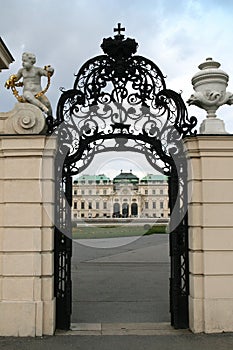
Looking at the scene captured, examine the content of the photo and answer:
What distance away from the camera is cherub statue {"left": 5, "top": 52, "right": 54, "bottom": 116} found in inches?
271

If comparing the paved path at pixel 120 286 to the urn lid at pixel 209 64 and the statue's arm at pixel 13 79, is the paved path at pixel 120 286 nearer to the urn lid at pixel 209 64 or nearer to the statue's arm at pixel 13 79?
the statue's arm at pixel 13 79

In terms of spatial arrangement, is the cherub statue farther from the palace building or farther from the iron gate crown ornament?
the palace building

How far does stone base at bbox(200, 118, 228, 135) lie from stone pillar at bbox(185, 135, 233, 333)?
23 cm

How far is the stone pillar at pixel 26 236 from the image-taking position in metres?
6.48

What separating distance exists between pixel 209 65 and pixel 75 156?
2705 mm

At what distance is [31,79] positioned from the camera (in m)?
6.96

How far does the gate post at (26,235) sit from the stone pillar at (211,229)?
2.24 m

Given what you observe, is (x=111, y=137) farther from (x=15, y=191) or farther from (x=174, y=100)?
(x=15, y=191)

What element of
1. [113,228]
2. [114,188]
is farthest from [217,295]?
[113,228]

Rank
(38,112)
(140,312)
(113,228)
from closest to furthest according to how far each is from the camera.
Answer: (38,112), (140,312), (113,228)

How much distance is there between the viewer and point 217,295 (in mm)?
6613

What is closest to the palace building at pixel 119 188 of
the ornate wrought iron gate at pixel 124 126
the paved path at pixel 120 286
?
the paved path at pixel 120 286

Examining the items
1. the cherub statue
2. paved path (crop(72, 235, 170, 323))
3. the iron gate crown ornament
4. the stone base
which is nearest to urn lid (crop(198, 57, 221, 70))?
the stone base

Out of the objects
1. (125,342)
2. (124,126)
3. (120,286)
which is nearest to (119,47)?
(124,126)
